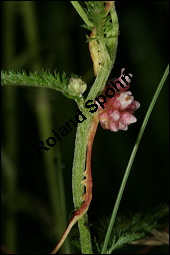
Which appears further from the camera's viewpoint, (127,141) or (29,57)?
(127,141)

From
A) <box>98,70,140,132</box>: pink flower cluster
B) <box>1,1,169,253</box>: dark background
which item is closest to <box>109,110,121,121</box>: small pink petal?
<box>98,70,140,132</box>: pink flower cluster

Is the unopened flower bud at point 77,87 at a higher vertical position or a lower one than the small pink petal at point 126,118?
higher

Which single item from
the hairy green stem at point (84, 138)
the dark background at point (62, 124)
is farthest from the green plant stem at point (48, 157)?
the hairy green stem at point (84, 138)

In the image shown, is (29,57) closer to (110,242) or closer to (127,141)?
(127,141)

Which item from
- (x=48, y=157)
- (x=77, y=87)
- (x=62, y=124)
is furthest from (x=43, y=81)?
(x=62, y=124)

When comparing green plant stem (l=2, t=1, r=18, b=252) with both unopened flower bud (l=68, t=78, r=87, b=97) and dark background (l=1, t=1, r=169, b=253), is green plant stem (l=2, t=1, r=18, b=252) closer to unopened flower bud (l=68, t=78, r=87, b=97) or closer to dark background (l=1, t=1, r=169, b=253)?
dark background (l=1, t=1, r=169, b=253)

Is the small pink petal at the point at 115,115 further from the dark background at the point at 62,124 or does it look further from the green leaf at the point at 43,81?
the dark background at the point at 62,124

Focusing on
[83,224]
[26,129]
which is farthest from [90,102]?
[26,129]
